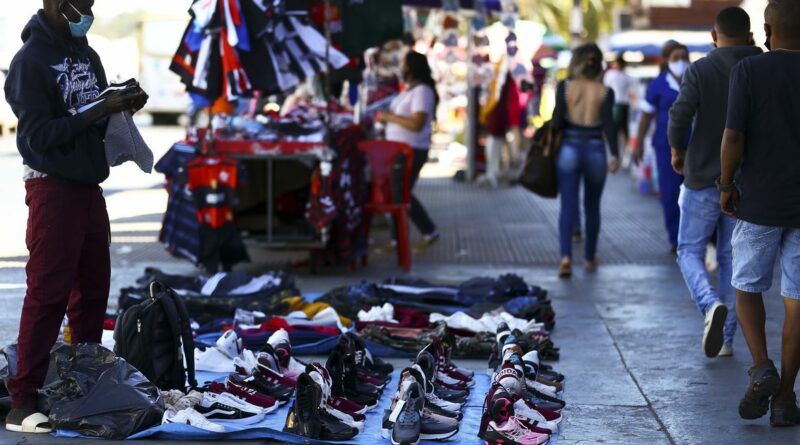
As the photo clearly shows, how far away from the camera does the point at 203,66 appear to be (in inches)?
398

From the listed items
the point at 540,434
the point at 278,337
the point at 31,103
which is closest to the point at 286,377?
the point at 278,337

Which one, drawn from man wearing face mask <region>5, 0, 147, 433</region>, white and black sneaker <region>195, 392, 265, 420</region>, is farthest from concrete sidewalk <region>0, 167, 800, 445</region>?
white and black sneaker <region>195, 392, 265, 420</region>

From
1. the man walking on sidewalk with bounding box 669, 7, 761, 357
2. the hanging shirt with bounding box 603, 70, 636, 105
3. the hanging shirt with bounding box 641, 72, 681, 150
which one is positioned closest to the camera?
the man walking on sidewalk with bounding box 669, 7, 761, 357

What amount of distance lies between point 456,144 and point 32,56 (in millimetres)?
19768

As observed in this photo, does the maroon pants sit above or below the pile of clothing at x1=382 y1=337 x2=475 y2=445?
above

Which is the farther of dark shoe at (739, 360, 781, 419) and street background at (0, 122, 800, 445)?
street background at (0, 122, 800, 445)

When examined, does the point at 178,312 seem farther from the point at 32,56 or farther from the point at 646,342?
the point at 646,342

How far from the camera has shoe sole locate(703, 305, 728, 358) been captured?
278 inches

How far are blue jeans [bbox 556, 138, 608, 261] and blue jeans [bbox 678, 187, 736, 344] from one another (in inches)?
120

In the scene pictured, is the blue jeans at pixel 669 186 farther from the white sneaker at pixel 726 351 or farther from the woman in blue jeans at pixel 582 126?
the white sneaker at pixel 726 351

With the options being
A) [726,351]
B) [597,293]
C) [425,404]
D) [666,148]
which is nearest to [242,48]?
[597,293]

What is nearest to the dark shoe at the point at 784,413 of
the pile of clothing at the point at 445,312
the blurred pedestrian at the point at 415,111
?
the pile of clothing at the point at 445,312

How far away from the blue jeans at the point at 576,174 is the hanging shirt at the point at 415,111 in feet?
5.82

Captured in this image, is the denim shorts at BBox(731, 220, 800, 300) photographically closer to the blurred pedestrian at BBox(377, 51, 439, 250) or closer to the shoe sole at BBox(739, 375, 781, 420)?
the shoe sole at BBox(739, 375, 781, 420)
